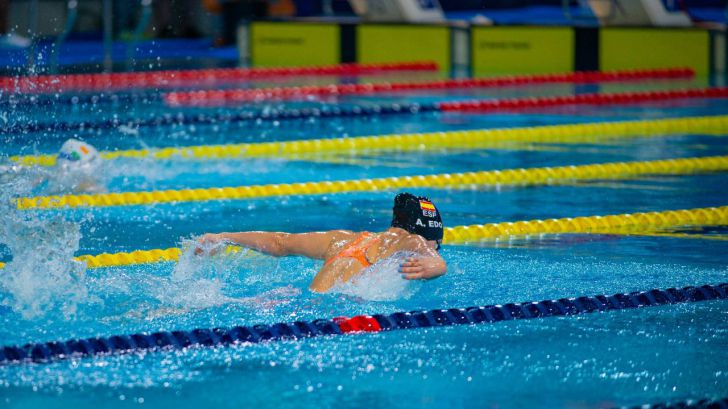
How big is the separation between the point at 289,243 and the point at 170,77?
28.9 feet

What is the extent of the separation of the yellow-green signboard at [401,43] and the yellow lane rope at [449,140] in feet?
18.5

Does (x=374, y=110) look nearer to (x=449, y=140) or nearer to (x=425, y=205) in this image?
(x=449, y=140)

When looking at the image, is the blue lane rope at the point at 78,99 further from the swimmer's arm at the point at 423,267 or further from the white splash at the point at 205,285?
the swimmer's arm at the point at 423,267

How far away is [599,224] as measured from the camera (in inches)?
220

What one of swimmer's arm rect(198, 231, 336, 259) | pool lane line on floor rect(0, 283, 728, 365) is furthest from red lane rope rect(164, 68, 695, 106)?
pool lane line on floor rect(0, 283, 728, 365)

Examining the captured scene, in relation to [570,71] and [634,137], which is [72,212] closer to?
[634,137]

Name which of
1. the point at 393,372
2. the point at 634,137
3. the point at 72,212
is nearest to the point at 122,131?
the point at 72,212

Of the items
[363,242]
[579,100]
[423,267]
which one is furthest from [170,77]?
[423,267]

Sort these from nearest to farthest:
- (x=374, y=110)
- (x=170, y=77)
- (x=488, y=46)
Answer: (x=374, y=110)
(x=170, y=77)
(x=488, y=46)

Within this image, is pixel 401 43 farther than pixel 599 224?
Yes

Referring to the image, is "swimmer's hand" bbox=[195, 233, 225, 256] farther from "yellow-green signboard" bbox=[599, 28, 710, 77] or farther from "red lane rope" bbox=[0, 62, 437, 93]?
"yellow-green signboard" bbox=[599, 28, 710, 77]

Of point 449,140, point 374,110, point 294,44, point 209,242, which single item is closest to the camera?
point 209,242

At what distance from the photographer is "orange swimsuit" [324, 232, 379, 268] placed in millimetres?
4121

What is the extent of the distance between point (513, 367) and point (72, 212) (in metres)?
3.08
